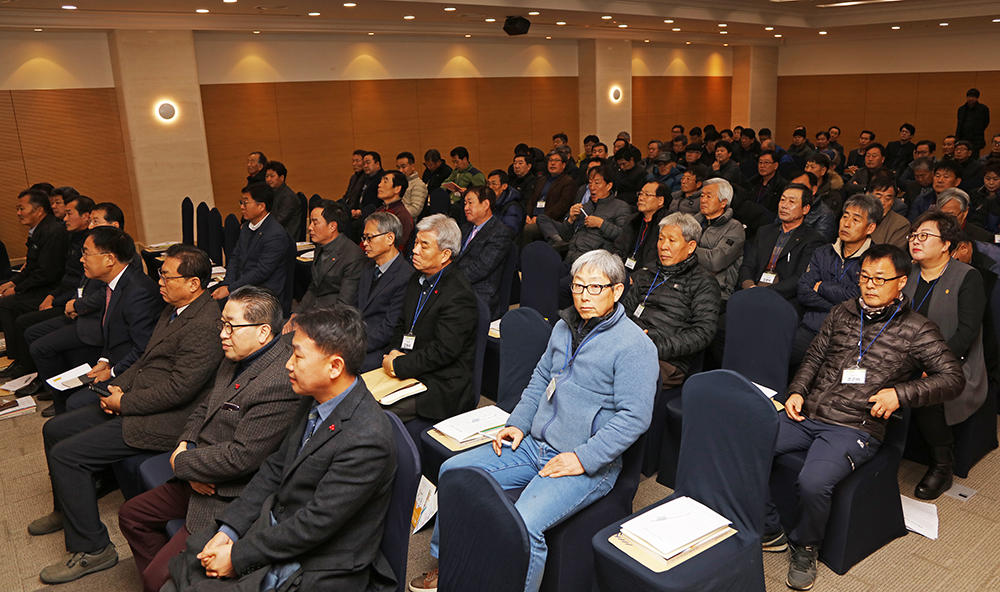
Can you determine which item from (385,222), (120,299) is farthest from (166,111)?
(385,222)

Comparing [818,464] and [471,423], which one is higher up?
[471,423]

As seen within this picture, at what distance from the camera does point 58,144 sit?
987 cm

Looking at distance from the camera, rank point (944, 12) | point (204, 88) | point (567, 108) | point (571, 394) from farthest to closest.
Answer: point (567, 108) < point (944, 12) < point (204, 88) < point (571, 394)

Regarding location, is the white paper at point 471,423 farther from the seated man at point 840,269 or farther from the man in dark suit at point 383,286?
the seated man at point 840,269

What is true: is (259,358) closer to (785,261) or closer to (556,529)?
(556,529)

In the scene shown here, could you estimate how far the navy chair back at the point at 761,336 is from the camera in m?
3.46

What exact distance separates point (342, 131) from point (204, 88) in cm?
238

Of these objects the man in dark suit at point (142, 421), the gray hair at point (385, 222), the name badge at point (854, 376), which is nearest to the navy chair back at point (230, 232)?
the gray hair at point (385, 222)

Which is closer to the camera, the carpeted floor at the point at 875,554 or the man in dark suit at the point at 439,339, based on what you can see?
the carpeted floor at the point at 875,554

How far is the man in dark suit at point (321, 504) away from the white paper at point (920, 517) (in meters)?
2.49

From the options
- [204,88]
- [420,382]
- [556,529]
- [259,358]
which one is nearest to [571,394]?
[556,529]

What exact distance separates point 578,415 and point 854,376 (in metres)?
1.30

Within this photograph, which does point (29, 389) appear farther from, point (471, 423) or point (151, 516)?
point (471, 423)

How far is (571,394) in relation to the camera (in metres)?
2.79
